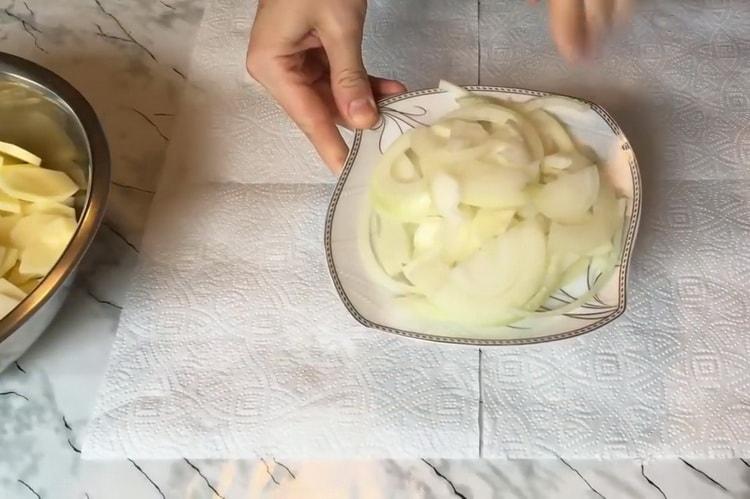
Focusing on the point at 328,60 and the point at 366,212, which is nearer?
the point at 366,212

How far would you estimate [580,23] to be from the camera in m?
0.60

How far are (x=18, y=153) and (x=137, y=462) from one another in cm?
33

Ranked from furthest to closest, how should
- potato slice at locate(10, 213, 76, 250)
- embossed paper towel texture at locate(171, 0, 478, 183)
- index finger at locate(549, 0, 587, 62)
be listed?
embossed paper towel texture at locate(171, 0, 478, 183) → potato slice at locate(10, 213, 76, 250) → index finger at locate(549, 0, 587, 62)

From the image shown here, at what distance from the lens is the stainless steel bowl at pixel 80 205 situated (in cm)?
61

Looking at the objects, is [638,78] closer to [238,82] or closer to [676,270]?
[676,270]

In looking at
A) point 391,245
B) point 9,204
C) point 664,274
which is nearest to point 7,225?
point 9,204

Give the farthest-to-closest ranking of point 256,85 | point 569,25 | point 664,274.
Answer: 1. point 256,85
2. point 664,274
3. point 569,25

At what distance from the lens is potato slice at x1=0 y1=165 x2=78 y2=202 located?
28.3 inches

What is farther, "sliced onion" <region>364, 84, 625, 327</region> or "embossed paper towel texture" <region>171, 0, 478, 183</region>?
"embossed paper towel texture" <region>171, 0, 478, 183</region>

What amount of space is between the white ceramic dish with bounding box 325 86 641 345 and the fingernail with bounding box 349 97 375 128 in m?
0.01

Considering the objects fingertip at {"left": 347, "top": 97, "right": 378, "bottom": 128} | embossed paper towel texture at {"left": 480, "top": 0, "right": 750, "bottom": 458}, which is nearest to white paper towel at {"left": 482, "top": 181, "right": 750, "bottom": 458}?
embossed paper towel texture at {"left": 480, "top": 0, "right": 750, "bottom": 458}

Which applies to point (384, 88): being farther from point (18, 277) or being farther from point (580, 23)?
point (18, 277)

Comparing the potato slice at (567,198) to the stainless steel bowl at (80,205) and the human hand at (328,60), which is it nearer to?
the human hand at (328,60)

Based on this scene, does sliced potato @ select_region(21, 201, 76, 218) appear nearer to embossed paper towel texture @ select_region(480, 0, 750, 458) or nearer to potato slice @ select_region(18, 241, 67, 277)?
potato slice @ select_region(18, 241, 67, 277)
